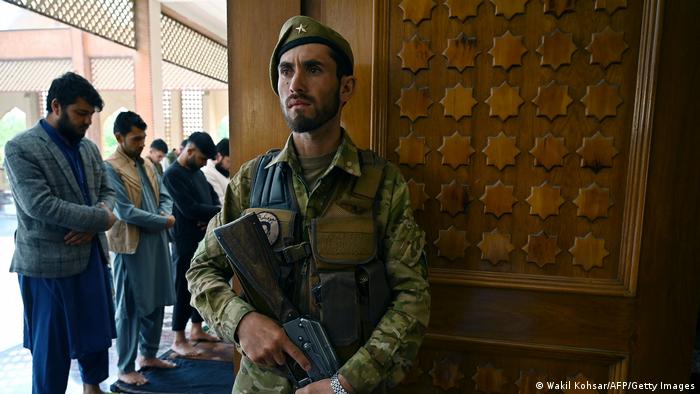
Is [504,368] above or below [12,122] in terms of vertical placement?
below

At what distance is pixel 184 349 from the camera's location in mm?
2914

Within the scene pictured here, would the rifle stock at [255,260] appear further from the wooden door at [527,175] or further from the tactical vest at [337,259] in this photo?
the wooden door at [527,175]

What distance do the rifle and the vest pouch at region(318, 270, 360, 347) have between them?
0.12 ft

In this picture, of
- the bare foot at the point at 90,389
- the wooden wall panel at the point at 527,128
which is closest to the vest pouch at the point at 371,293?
the wooden wall panel at the point at 527,128

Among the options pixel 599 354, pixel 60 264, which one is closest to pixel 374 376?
pixel 599 354

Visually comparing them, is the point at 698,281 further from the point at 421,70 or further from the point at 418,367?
the point at 421,70

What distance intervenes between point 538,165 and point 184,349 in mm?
2687

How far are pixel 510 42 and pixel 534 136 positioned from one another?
292mm

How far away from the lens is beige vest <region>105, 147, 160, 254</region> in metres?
2.42

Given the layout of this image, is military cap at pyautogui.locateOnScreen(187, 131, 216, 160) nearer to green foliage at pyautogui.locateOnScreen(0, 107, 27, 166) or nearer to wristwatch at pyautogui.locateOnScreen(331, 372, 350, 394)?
wristwatch at pyautogui.locateOnScreen(331, 372, 350, 394)

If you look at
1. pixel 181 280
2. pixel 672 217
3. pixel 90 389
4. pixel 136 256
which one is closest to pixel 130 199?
pixel 136 256

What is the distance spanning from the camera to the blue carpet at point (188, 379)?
2.38m

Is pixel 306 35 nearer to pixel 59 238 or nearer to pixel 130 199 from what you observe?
pixel 59 238

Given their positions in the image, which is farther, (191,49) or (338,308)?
(191,49)
